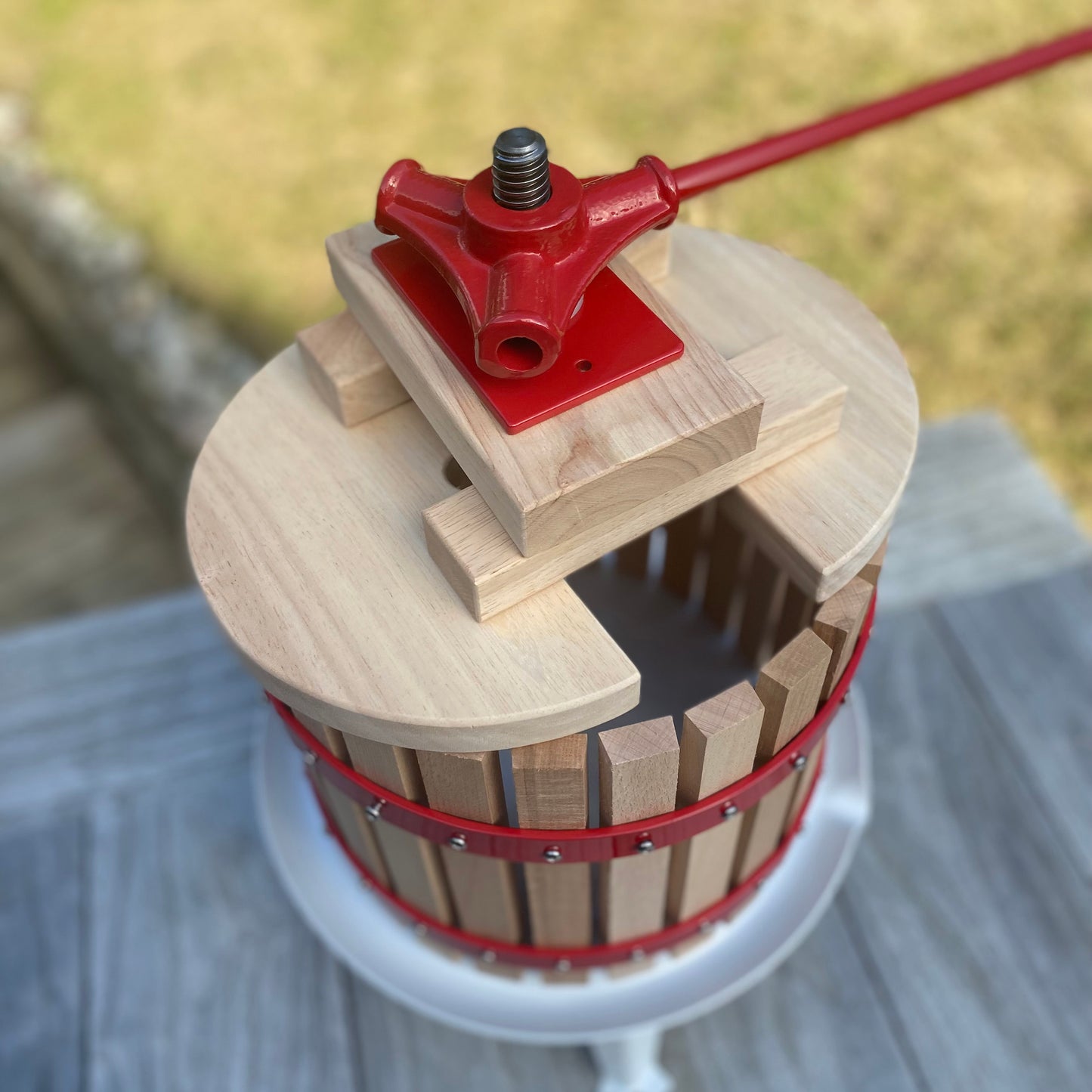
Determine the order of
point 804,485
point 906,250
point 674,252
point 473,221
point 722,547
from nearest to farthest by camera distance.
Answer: point 473,221, point 804,485, point 674,252, point 722,547, point 906,250

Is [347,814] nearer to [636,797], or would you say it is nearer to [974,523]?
[636,797]

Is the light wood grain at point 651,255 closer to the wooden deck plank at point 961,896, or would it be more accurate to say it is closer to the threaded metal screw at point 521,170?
the threaded metal screw at point 521,170

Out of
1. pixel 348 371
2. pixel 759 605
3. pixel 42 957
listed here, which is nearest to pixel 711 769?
pixel 759 605

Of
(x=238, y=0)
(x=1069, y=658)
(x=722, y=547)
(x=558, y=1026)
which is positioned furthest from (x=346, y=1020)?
(x=238, y=0)

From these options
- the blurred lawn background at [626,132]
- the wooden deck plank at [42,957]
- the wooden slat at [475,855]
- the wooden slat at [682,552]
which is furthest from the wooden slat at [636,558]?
the blurred lawn background at [626,132]

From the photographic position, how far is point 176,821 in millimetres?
1584

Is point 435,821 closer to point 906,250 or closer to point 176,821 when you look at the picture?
point 176,821

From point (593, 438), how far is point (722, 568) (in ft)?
1.71

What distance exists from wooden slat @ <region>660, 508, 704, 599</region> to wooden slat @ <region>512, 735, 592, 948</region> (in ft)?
1.52

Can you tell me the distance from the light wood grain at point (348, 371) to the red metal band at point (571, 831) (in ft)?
1.01

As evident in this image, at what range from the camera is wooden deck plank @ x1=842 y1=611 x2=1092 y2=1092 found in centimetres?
141

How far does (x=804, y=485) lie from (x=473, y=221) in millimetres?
372

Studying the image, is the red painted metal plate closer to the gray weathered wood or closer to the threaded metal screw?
the threaded metal screw

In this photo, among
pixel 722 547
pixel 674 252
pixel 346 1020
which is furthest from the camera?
pixel 346 1020
